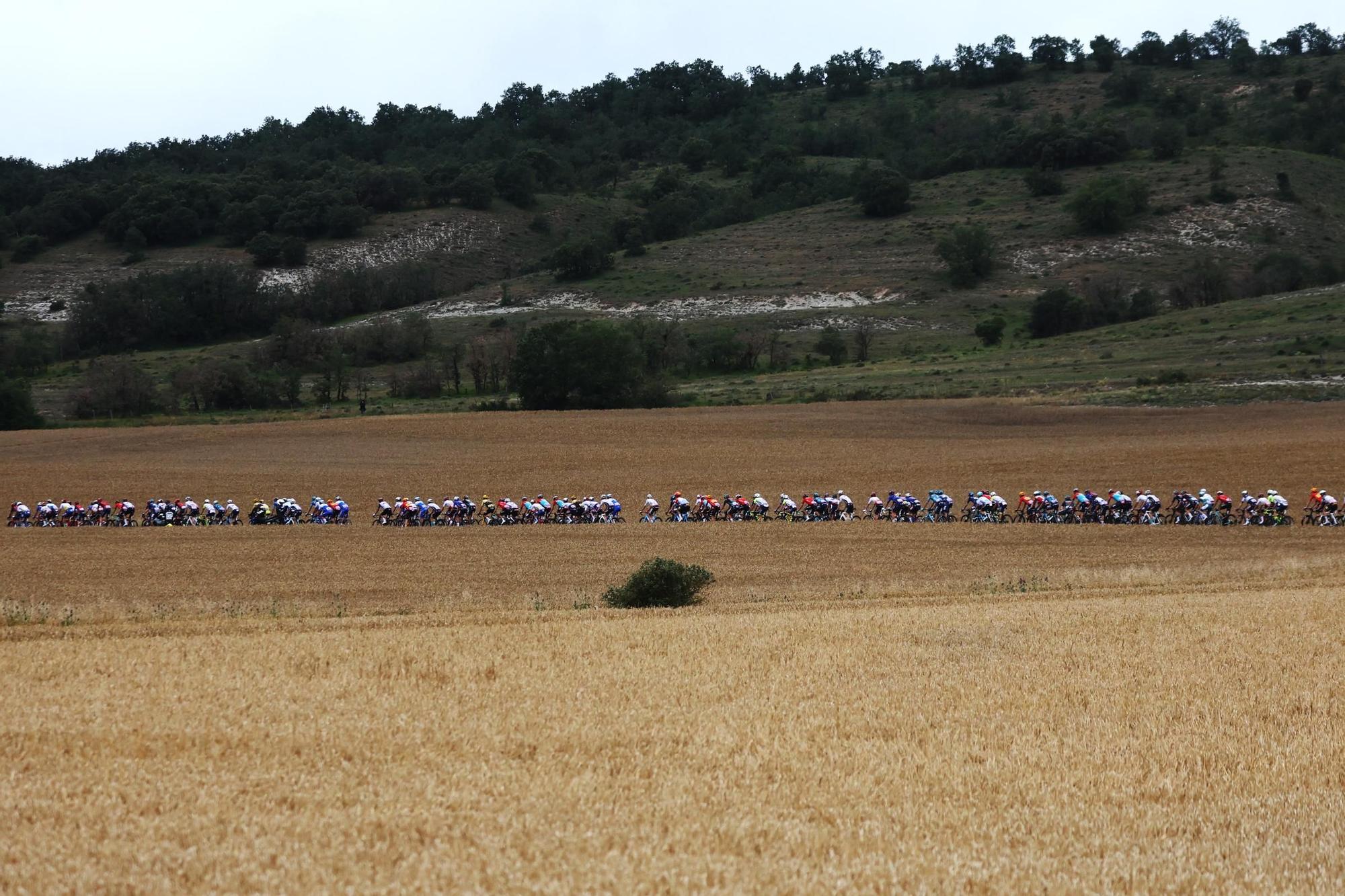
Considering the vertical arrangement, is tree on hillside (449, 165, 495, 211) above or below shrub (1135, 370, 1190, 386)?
above

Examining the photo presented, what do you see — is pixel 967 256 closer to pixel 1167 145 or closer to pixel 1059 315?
pixel 1059 315

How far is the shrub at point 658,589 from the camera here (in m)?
28.8

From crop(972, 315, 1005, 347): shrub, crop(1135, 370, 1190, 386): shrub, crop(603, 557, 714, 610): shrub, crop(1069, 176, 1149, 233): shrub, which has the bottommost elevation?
crop(603, 557, 714, 610): shrub

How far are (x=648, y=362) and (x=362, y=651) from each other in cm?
8714

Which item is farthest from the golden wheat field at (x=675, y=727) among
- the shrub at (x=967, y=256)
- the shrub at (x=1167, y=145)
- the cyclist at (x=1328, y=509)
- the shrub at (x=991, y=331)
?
the shrub at (x=1167, y=145)

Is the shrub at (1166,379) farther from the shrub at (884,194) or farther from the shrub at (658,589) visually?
the shrub at (884,194)

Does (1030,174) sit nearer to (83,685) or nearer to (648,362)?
(648,362)

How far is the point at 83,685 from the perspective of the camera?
1597 cm

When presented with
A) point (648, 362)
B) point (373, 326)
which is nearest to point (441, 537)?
point (648, 362)

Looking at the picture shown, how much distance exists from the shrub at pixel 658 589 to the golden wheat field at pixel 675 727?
933 millimetres

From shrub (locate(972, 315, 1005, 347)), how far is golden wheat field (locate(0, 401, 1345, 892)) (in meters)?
83.4

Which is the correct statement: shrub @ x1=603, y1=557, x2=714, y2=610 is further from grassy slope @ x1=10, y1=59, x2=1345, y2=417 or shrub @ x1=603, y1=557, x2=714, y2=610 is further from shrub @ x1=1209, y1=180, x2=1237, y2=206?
shrub @ x1=1209, y1=180, x2=1237, y2=206

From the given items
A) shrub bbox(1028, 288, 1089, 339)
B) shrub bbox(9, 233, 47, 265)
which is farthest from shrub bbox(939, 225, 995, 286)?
shrub bbox(9, 233, 47, 265)

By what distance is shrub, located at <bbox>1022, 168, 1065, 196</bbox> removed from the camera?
174250 millimetres
